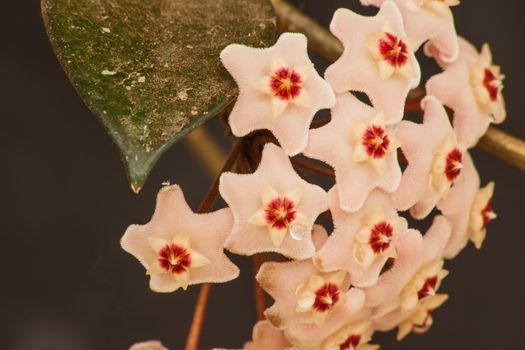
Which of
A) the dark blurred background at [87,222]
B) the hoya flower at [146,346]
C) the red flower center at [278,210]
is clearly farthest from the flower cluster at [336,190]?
the dark blurred background at [87,222]

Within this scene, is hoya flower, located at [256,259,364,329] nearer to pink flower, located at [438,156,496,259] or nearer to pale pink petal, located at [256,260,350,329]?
pale pink petal, located at [256,260,350,329]

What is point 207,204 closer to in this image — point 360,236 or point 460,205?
point 360,236

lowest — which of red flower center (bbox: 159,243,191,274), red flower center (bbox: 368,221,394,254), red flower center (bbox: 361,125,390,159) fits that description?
red flower center (bbox: 159,243,191,274)

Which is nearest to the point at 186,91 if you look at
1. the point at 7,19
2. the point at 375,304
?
the point at 375,304

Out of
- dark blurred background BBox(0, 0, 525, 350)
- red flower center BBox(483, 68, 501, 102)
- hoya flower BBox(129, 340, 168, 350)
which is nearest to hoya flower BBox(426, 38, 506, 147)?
red flower center BBox(483, 68, 501, 102)

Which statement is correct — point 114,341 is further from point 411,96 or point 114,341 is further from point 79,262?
point 411,96

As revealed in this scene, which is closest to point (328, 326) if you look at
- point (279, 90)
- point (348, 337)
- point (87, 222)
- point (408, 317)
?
point (348, 337)
